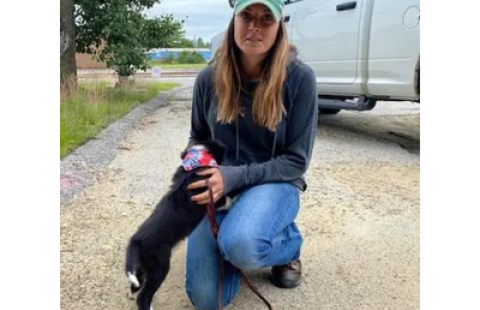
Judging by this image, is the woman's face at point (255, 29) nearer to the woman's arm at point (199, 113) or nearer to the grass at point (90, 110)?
the woman's arm at point (199, 113)

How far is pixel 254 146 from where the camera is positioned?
2.57 m

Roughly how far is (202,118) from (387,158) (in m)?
3.12

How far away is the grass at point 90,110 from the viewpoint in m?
5.26

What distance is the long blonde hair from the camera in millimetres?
2359

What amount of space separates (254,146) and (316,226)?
1.10m

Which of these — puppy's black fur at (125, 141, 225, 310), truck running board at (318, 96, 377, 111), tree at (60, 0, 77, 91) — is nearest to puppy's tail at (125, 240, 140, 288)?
puppy's black fur at (125, 141, 225, 310)

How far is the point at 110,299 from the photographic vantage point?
246cm

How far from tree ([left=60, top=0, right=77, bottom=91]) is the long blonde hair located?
6216 mm

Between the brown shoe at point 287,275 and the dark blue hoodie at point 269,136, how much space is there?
460 millimetres

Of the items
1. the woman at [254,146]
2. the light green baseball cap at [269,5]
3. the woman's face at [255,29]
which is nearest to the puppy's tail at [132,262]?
the woman at [254,146]

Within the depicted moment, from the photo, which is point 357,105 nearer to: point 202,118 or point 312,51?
point 312,51

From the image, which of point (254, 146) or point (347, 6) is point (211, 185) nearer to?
point (254, 146)

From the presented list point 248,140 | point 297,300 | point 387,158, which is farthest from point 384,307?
point 387,158

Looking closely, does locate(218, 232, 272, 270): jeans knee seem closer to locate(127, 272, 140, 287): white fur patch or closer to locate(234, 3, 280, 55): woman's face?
locate(127, 272, 140, 287): white fur patch
